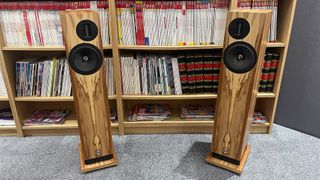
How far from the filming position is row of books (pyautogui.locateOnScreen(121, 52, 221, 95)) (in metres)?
1.48

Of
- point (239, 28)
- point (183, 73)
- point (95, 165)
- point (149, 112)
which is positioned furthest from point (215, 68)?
point (95, 165)

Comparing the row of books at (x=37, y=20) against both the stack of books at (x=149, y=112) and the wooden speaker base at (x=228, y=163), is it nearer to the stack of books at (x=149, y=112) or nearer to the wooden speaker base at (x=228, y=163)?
the stack of books at (x=149, y=112)

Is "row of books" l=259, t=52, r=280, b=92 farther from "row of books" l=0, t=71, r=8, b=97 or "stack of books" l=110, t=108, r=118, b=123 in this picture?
"row of books" l=0, t=71, r=8, b=97

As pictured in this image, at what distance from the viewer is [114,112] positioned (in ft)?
5.55

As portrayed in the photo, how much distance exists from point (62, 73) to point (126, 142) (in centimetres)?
58

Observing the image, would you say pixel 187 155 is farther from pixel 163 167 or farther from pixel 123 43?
pixel 123 43

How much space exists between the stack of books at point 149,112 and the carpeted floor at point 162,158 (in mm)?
121

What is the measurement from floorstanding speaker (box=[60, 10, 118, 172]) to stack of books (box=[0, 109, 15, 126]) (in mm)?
636

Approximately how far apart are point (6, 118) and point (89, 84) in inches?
34.4

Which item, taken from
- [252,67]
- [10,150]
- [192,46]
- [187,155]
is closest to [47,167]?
[10,150]

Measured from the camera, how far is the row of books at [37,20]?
1.36 meters

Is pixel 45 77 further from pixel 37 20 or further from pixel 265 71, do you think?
pixel 265 71

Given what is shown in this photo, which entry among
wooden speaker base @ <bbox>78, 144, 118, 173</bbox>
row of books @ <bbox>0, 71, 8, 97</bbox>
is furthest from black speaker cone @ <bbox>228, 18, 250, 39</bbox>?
row of books @ <bbox>0, 71, 8, 97</bbox>

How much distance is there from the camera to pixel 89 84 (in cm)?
114
